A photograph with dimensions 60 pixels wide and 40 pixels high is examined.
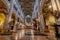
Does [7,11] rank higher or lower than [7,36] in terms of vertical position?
higher

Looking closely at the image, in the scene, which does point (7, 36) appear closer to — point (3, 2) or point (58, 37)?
point (58, 37)

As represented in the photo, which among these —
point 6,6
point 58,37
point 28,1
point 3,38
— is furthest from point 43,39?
point 28,1

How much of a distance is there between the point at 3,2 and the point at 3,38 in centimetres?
311

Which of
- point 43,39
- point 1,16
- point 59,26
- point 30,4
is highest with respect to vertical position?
point 30,4

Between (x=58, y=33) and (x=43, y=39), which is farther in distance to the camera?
(x=43, y=39)

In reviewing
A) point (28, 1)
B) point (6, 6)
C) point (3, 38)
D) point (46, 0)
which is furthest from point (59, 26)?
point (28, 1)

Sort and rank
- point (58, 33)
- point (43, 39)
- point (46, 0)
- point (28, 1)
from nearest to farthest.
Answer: point (58, 33) < point (43, 39) < point (46, 0) < point (28, 1)

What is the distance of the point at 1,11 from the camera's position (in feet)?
19.6

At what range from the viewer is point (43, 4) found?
209 inches

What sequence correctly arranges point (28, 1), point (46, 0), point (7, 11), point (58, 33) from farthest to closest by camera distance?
point (28, 1)
point (7, 11)
point (46, 0)
point (58, 33)

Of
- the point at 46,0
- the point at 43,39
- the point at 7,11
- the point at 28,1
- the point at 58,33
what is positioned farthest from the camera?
the point at 28,1

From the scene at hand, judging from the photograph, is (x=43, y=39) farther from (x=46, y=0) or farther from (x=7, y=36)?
(x=46, y=0)

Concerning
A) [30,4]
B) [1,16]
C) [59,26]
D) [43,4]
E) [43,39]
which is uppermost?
[30,4]

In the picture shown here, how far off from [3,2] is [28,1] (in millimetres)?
3266
